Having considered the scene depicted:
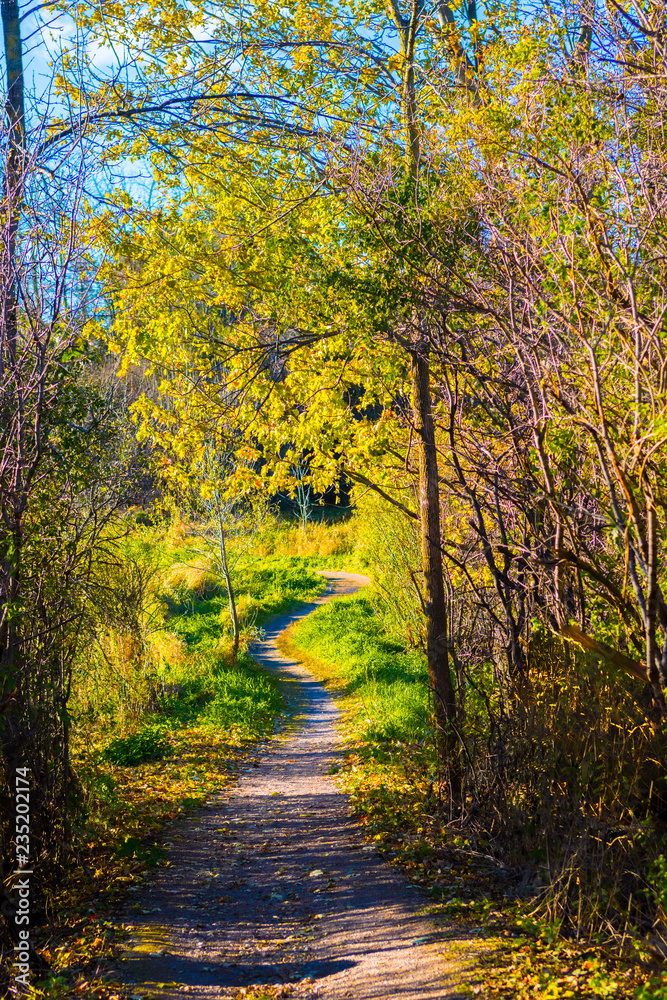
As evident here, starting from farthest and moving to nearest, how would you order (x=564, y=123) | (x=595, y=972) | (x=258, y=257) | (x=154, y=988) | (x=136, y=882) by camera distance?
(x=258, y=257), (x=136, y=882), (x=564, y=123), (x=154, y=988), (x=595, y=972)

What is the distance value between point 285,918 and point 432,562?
2832mm

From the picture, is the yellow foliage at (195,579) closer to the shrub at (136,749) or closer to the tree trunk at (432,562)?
the shrub at (136,749)

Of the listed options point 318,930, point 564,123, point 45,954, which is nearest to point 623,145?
point 564,123

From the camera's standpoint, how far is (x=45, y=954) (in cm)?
396

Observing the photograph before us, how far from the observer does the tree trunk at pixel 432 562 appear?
5836 millimetres

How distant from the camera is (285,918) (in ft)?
15.4

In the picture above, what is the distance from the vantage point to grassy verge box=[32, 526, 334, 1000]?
4.27 meters

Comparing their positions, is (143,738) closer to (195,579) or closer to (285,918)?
(285,918)

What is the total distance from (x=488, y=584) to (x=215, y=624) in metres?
10.7

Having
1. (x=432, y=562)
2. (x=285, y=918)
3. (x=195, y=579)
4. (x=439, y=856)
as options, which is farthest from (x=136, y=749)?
(x=195, y=579)

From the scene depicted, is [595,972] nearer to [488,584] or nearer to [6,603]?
[488,584]

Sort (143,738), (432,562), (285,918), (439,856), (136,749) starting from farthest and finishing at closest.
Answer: (143,738) < (136,749) < (432,562) < (439,856) < (285,918)

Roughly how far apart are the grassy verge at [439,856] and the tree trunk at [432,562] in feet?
2.29

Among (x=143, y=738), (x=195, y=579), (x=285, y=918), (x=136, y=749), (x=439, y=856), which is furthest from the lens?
(x=195, y=579)
